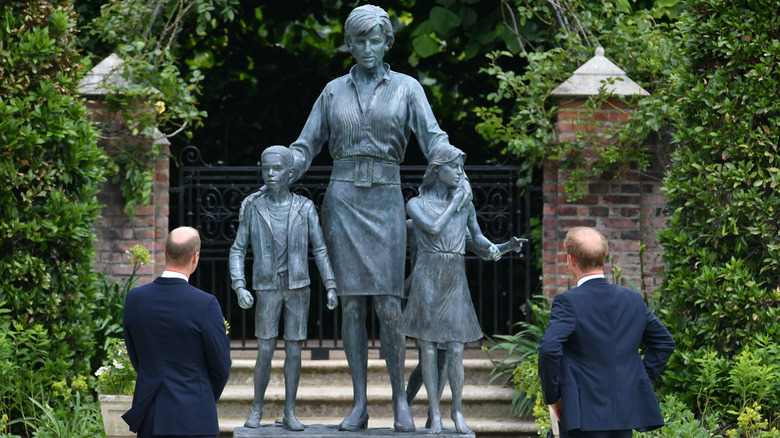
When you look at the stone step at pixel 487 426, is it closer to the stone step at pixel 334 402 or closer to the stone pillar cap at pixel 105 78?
the stone step at pixel 334 402

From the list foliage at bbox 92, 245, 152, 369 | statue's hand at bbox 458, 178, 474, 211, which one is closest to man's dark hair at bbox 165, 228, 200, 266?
statue's hand at bbox 458, 178, 474, 211

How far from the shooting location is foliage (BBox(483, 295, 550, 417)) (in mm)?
6980

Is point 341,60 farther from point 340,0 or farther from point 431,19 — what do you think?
point 431,19

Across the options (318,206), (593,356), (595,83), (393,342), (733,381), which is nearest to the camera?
(593,356)

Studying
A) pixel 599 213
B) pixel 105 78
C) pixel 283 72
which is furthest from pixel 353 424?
pixel 283 72

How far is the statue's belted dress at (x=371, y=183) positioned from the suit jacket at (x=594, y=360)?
1.57 meters

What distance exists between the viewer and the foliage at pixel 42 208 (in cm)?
643

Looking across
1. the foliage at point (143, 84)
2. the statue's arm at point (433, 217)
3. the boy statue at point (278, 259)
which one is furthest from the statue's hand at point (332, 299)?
the foliage at point (143, 84)

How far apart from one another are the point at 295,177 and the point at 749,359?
279 cm

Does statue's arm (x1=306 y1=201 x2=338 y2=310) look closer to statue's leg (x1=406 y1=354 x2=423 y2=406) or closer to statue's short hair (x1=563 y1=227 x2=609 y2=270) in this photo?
statue's leg (x1=406 y1=354 x2=423 y2=406)

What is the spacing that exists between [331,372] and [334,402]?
17.8 inches

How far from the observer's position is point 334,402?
24.1 feet

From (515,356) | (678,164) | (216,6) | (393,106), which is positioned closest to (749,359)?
(678,164)

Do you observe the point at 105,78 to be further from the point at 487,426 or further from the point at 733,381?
the point at 733,381
